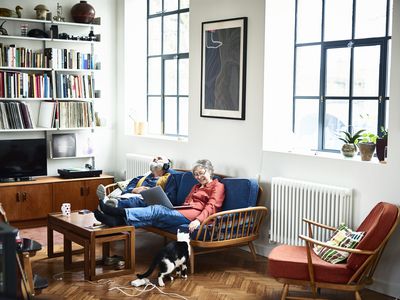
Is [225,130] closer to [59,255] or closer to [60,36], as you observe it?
[59,255]

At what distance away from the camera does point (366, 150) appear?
5102 millimetres

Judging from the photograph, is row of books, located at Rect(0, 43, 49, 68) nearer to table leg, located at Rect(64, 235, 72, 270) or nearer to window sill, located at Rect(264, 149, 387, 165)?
table leg, located at Rect(64, 235, 72, 270)

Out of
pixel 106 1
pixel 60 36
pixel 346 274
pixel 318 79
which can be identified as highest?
pixel 106 1

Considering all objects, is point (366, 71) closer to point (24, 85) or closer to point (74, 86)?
point (74, 86)

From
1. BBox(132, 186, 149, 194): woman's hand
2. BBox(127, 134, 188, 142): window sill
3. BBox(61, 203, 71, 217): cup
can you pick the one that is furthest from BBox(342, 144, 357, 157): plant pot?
BBox(61, 203, 71, 217): cup

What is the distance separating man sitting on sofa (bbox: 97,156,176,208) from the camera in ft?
20.3

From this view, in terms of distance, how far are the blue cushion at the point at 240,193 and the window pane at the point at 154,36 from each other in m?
2.73

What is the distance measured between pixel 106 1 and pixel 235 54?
2.62m

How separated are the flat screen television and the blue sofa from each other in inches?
81.8

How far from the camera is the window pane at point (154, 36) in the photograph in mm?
7910

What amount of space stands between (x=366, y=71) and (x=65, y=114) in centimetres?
385

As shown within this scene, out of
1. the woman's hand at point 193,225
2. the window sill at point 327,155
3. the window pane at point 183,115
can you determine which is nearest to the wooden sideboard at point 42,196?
the window pane at point 183,115

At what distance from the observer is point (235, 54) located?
6207mm

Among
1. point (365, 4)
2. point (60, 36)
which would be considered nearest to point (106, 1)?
point (60, 36)
